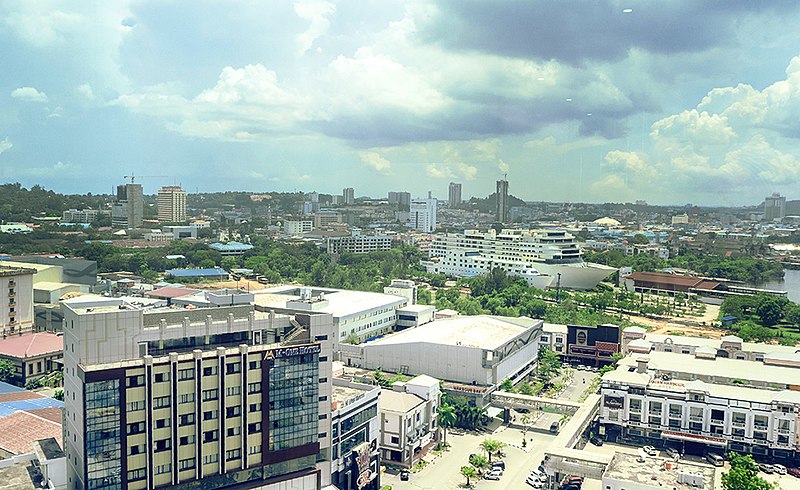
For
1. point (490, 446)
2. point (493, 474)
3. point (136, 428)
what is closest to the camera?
point (136, 428)

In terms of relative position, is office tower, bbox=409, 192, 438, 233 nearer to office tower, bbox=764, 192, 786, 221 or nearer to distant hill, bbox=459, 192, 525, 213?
distant hill, bbox=459, 192, 525, 213

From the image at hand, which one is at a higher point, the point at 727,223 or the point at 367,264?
the point at 727,223

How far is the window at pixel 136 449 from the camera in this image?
4410mm

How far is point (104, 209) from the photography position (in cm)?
2617

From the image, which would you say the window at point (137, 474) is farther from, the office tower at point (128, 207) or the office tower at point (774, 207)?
the office tower at point (128, 207)

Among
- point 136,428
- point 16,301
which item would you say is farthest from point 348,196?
point 136,428

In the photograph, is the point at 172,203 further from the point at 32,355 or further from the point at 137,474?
the point at 137,474

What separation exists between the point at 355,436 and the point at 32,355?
229 inches

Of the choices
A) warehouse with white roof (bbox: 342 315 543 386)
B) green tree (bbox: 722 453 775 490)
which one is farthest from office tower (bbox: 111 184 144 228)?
green tree (bbox: 722 453 775 490)

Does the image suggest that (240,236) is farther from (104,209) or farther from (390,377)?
(390,377)

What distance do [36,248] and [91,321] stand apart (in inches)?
645

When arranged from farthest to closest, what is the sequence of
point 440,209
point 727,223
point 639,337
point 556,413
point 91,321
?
point 440,209 → point 727,223 → point 639,337 → point 556,413 → point 91,321

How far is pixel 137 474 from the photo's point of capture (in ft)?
14.6

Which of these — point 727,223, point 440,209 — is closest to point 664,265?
point 727,223
